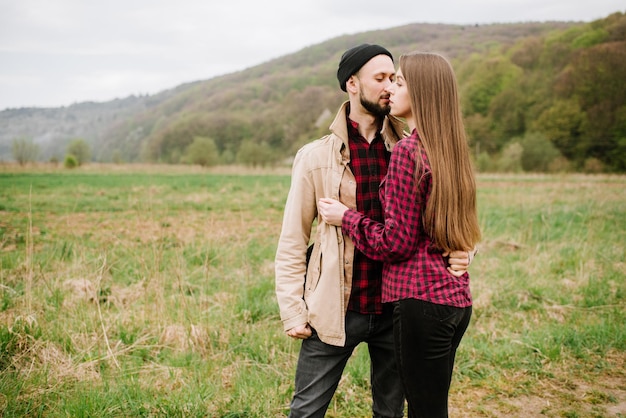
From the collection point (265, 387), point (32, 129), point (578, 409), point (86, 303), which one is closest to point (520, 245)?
point (578, 409)

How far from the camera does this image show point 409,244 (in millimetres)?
1881

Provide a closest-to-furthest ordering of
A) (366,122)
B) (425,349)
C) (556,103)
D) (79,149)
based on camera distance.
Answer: (425,349), (366,122), (556,103), (79,149)

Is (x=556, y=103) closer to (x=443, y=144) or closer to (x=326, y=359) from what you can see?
(x=443, y=144)

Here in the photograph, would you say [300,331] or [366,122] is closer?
[300,331]

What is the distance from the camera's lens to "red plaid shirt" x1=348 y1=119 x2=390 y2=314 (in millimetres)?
2209

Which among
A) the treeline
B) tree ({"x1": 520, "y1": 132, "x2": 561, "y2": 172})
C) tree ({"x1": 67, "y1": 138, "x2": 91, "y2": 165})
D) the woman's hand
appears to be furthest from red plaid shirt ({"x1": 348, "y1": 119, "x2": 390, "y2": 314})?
tree ({"x1": 67, "y1": 138, "x2": 91, "y2": 165})

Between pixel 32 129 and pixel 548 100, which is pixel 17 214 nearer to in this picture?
pixel 548 100

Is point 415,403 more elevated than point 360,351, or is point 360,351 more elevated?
A: point 415,403

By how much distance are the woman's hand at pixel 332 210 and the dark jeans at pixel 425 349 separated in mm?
460

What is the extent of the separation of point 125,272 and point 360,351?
365 centimetres

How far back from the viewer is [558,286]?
587 cm

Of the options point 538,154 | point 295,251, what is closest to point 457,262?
point 295,251

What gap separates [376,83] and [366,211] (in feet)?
2.05

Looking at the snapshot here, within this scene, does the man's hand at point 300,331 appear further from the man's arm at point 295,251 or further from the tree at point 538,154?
the tree at point 538,154
